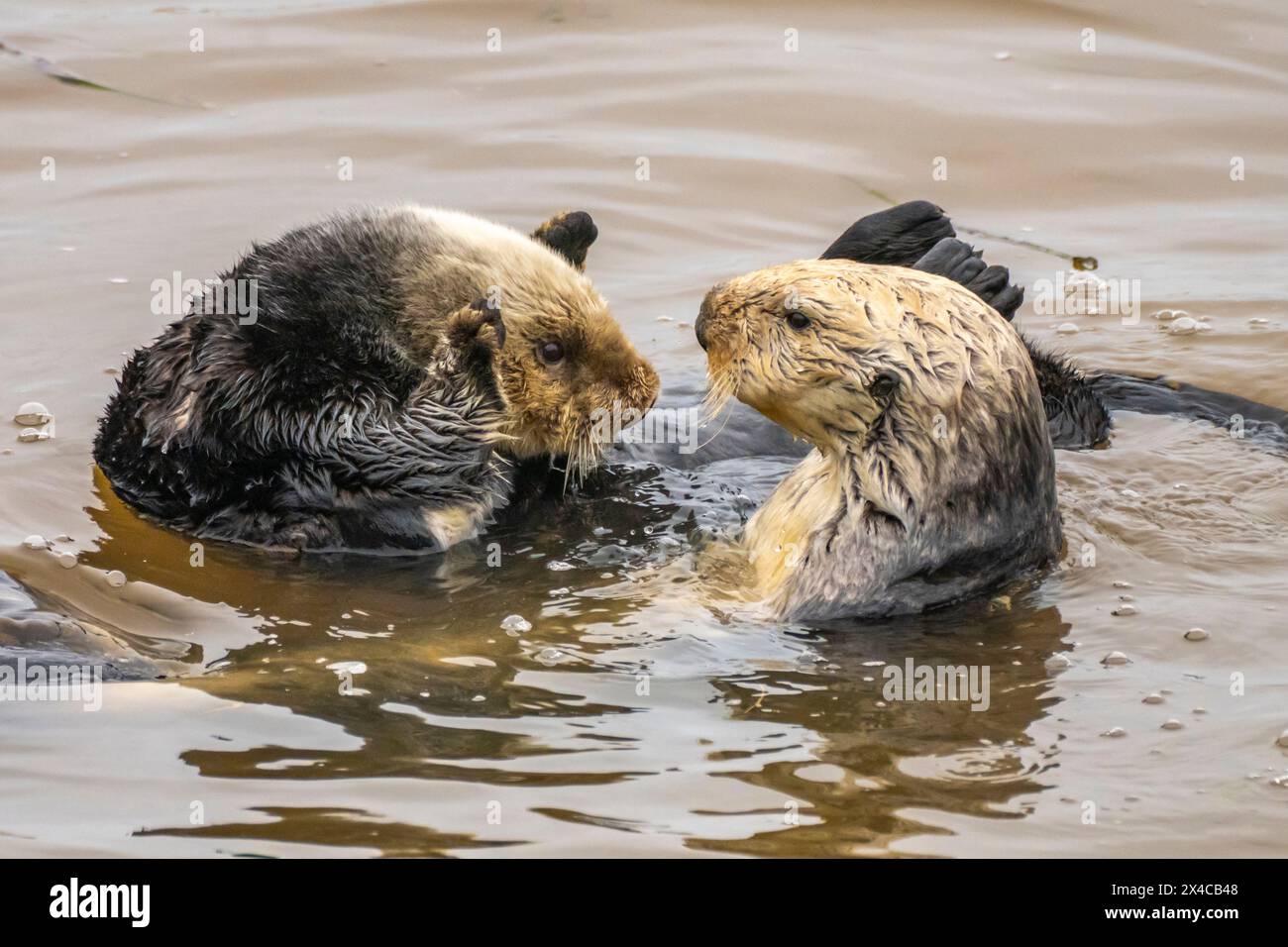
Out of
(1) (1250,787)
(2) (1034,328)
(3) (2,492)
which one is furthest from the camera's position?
(2) (1034,328)

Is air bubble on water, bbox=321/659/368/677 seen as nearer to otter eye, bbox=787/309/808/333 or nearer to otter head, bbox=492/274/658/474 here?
otter head, bbox=492/274/658/474

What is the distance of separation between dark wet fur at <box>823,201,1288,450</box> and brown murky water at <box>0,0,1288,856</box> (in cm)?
15

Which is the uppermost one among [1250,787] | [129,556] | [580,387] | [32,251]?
[32,251]

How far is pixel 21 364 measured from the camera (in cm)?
666

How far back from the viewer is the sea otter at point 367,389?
5039 mm

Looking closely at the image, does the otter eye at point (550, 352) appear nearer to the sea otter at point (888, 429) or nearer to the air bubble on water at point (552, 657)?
the sea otter at point (888, 429)

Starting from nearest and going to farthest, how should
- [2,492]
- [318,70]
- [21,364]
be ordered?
[2,492] < [21,364] < [318,70]

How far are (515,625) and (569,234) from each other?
1.77m

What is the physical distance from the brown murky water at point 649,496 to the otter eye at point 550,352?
54cm

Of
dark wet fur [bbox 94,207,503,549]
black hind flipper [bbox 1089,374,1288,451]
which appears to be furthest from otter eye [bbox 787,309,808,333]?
black hind flipper [bbox 1089,374,1288,451]

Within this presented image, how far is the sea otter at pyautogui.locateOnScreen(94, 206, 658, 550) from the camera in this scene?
5.04 metres
